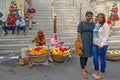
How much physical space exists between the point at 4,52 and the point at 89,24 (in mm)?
5337

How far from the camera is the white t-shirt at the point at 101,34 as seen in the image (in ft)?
21.7

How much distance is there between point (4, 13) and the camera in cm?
1438

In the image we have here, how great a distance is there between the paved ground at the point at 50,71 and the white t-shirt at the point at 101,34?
1100mm

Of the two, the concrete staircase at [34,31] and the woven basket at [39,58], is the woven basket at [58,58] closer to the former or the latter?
the woven basket at [39,58]

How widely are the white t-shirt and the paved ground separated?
1100 mm

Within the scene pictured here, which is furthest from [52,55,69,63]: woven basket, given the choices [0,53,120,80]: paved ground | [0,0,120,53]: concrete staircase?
[0,0,120,53]: concrete staircase

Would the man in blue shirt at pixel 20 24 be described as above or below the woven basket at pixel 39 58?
above

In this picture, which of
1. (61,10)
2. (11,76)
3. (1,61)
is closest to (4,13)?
(61,10)

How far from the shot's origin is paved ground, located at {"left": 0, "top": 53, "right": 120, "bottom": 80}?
7.21 meters

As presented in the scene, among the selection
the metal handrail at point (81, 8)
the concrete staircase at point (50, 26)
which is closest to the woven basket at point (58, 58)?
the concrete staircase at point (50, 26)

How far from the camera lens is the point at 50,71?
7891 millimetres

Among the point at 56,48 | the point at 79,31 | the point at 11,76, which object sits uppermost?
the point at 79,31

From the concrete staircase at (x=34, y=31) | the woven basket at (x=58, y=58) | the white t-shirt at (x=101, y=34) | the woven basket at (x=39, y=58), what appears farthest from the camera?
the concrete staircase at (x=34, y=31)

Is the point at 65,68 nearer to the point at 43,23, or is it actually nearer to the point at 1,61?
the point at 1,61
